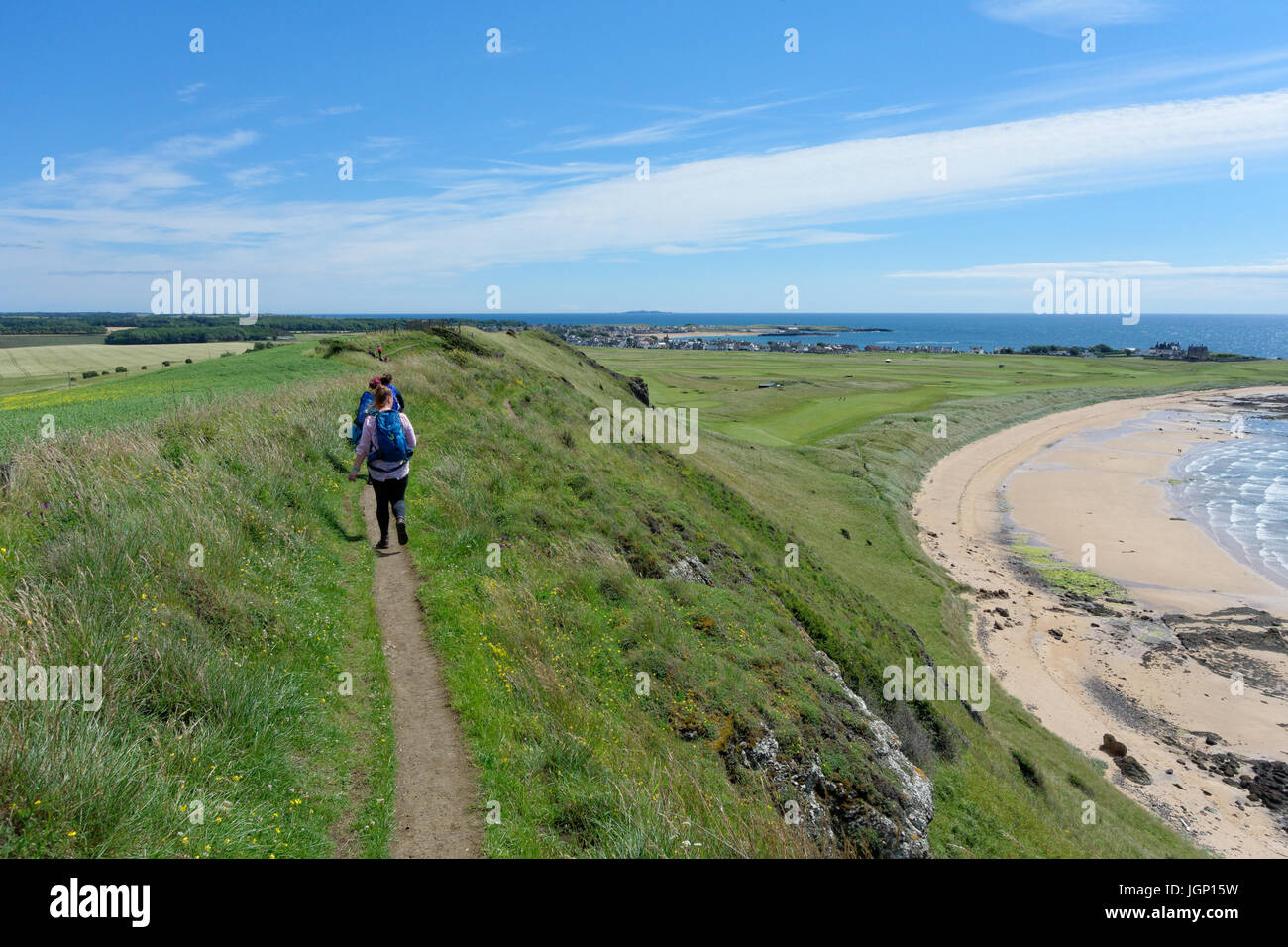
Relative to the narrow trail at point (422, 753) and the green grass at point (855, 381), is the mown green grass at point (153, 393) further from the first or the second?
the green grass at point (855, 381)

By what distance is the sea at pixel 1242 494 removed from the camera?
4453 cm

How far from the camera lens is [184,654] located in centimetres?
598

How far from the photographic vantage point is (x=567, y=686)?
28.7 ft

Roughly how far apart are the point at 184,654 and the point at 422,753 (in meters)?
2.46

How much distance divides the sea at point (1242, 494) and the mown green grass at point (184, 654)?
53450 millimetres

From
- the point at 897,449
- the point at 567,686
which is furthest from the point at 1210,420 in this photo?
the point at 567,686

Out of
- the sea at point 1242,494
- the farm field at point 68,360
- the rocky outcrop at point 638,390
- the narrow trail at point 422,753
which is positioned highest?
the farm field at point 68,360

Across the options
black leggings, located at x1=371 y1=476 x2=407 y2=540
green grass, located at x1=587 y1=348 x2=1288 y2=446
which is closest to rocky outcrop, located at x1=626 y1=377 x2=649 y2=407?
green grass, located at x1=587 y1=348 x2=1288 y2=446

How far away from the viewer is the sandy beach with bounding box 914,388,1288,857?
901 inches

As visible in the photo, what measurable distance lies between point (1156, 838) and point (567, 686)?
2115cm

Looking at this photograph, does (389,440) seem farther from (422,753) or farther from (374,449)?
(422,753)

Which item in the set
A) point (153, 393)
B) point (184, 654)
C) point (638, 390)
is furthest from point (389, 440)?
point (638, 390)

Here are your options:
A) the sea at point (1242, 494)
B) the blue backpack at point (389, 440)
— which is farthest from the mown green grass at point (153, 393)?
the sea at point (1242, 494)
